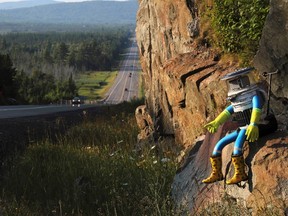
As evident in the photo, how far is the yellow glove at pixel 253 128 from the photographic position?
13.3 feet

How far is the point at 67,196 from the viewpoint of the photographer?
6.80 metres

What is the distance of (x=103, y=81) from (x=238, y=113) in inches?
5986

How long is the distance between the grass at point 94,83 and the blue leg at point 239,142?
11007 centimetres

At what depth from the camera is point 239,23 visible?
6969mm

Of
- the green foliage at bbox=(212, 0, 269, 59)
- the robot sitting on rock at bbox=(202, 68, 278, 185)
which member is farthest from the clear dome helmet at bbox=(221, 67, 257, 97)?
the green foliage at bbox=(212, 0, 269, 59)

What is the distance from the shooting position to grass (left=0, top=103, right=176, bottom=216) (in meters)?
5.83

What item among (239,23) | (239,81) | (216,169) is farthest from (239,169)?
(239,23)

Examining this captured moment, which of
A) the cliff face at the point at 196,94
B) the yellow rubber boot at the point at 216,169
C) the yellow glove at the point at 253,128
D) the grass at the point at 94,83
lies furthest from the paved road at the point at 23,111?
the grass at the point at 94,83

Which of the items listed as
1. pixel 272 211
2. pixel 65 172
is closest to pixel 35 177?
pixel 65 172

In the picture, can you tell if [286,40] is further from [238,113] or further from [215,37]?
[215,37]

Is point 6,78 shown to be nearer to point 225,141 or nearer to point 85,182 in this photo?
point 85,182

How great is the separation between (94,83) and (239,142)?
466ft

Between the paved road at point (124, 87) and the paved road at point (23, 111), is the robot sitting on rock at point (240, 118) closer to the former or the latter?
the paved road at point (23, 111)

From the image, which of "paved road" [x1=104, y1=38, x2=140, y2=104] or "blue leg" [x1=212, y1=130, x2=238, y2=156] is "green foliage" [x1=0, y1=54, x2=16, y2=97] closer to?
"blue leg" [x1=212, y1=130, x2=238, y2=156]
